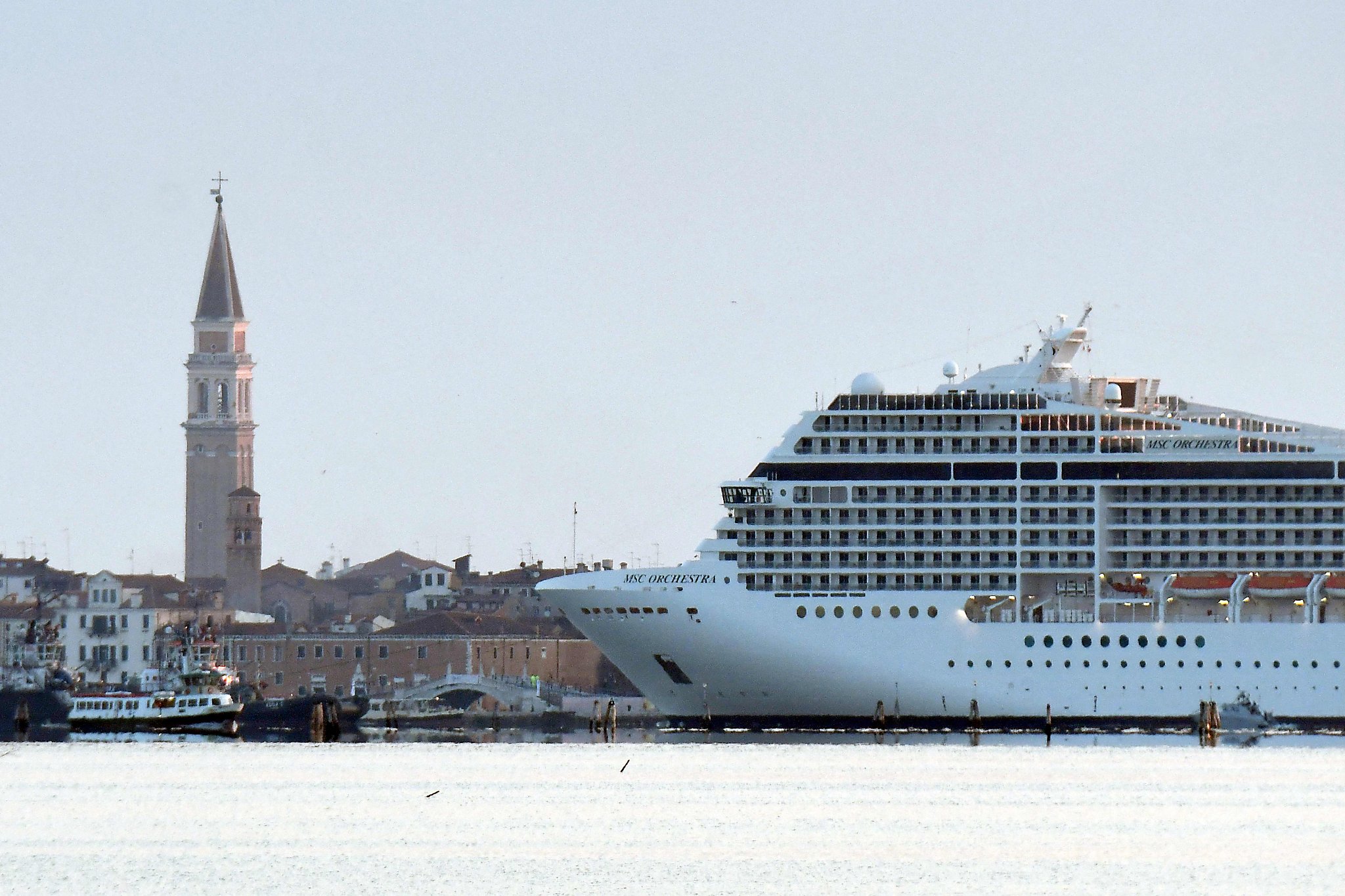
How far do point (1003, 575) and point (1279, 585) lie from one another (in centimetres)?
606

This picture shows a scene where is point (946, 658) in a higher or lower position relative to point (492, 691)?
higher

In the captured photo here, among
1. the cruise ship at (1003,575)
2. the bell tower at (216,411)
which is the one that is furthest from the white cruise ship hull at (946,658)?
the bell tower at (216,411)

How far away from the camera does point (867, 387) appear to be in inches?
2918

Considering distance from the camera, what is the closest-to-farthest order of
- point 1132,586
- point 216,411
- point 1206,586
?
point 1206,586 < point 1132,586 < point 216,411

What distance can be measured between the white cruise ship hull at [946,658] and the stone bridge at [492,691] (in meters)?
22.5

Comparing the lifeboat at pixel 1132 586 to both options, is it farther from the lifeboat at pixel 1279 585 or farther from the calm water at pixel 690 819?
the calm water at pixel 690 819

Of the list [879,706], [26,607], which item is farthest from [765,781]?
[26,607]

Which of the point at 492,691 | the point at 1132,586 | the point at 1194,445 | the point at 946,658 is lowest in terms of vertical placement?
the point at 492,691

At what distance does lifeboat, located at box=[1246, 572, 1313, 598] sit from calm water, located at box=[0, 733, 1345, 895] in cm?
350

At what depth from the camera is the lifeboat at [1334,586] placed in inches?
2876

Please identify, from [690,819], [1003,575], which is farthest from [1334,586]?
[690,819]

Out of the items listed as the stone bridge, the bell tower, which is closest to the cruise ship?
the stone bridge

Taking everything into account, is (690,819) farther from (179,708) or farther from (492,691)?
(492,691)

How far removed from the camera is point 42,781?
2660 inches
